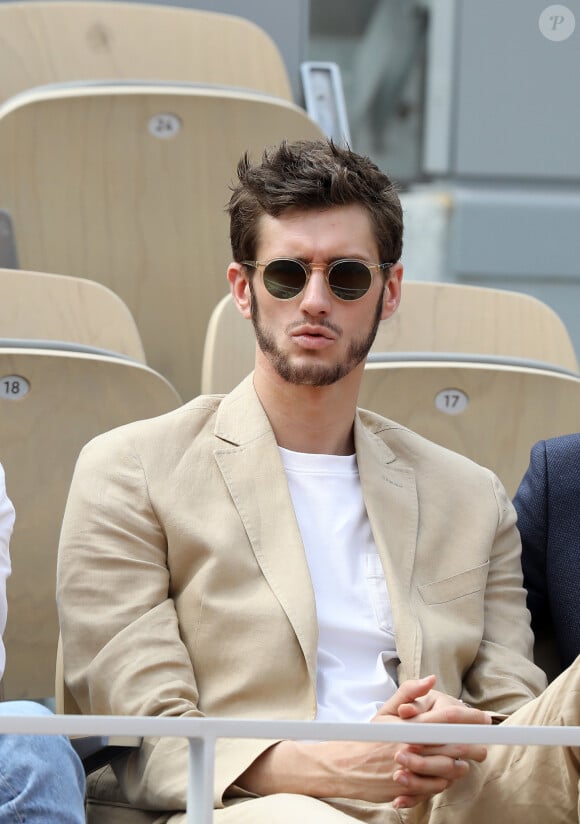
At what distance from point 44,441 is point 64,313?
266mm

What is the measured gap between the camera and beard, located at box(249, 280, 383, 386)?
135 centimetres

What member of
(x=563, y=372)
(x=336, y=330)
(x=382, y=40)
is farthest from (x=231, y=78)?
(x=336, y=330)

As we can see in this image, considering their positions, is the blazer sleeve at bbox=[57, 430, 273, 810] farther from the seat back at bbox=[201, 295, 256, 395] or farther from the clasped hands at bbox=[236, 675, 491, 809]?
the seat back at bbox=[201, 295, 256, 395]

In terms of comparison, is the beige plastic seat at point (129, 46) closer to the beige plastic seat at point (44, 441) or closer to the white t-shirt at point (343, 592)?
the beige plastic seat at point (44, 441)

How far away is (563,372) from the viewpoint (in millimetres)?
1675

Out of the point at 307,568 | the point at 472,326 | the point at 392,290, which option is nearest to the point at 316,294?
the point at 392,290

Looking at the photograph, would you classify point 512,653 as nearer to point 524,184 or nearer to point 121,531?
point 121,531

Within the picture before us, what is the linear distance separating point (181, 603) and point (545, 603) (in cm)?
39

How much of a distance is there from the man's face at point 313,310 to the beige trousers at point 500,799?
377mm

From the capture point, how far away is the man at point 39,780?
0.95 metres

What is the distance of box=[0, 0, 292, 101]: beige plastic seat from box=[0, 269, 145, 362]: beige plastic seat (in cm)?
77

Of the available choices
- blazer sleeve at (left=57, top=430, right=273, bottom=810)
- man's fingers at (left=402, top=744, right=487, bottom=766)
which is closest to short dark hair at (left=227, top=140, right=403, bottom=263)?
blazer sleeve at (left=57, top=430, right=273, bottom=810)

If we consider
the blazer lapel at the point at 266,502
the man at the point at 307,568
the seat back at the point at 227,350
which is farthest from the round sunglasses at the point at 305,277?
the seat back at the point at 227,350

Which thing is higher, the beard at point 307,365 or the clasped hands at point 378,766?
the beard at point 307,365
